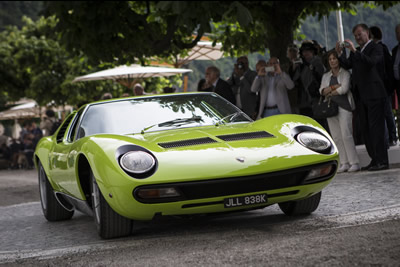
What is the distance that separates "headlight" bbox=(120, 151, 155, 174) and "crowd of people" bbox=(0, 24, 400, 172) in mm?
4978

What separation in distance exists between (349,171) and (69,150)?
197 inches

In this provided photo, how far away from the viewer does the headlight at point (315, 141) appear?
5.69 metres

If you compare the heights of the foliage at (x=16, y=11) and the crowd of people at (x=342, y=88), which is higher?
the crowd of people at (x=342, y=88)

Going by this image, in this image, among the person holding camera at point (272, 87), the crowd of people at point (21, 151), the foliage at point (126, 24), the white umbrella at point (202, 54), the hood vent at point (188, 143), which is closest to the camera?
the hood vent at point (188, 143)

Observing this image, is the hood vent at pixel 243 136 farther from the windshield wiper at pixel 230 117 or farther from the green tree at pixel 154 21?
the green tree at pixel 154 21

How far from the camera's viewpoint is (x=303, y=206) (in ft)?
20.4

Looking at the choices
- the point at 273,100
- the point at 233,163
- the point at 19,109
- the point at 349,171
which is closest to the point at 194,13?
the point at 273,100

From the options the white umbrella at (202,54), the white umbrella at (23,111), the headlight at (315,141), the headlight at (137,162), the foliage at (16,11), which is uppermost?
the headlight at (315,141)

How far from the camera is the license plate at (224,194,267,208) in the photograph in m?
5.35

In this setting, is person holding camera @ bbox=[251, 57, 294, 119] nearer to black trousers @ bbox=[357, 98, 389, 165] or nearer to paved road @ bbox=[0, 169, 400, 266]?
black trousers @ bbox=[357, 98, 389, 165]

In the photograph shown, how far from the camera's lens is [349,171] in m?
10.3

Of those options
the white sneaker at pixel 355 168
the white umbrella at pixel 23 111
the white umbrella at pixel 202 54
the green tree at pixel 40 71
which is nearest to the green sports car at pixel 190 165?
the white sneaker at pixel 355 168

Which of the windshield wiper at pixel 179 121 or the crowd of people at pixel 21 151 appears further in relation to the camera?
the crowd of people at pixel 21 151

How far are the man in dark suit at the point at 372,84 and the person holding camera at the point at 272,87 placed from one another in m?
1.17
